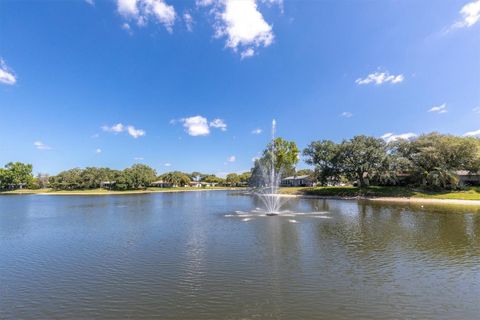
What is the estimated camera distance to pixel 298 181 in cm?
12231

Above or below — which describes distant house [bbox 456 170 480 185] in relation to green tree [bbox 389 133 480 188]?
below

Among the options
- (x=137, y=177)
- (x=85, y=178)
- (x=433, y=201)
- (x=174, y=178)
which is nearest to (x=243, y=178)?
(x=174, y=178)

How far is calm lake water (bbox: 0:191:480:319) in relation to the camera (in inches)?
392

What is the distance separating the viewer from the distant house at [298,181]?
371 ft

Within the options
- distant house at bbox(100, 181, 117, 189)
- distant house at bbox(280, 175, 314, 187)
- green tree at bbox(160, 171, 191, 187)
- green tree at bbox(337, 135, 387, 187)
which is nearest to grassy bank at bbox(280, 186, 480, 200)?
green tree at bbox(337, 135, 387, 187)

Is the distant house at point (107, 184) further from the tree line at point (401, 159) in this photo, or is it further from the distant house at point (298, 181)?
the tree line at point (401, 159)

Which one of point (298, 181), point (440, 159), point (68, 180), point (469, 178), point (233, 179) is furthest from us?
point (233, 179)

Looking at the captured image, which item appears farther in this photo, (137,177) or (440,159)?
(137,177)

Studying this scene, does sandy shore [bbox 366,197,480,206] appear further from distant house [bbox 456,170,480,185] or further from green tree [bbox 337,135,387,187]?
distant house [bbox 456,170,480,185]

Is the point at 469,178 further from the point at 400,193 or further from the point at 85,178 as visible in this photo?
the point at 85,178

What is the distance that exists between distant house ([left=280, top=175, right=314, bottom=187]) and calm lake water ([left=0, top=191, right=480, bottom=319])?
88.8m

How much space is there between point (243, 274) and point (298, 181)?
11206 cm

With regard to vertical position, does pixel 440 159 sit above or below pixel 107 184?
above

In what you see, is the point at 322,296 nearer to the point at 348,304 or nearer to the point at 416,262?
the point at 348,304
